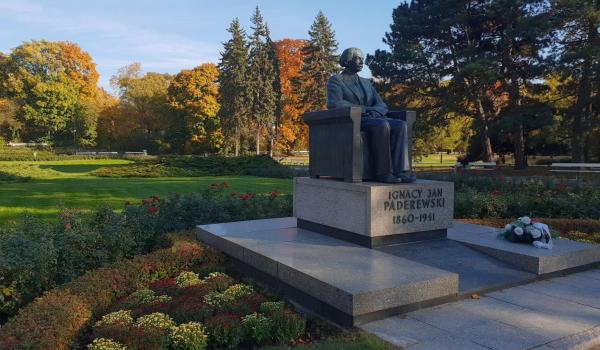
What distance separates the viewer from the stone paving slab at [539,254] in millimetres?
6023

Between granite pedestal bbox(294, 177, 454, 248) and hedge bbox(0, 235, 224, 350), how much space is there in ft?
6.15

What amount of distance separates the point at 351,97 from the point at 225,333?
486cm

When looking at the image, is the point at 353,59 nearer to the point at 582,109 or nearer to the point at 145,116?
the point at 582,109

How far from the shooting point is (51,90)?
5447 centimetres

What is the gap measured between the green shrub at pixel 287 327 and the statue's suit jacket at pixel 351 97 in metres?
4.09

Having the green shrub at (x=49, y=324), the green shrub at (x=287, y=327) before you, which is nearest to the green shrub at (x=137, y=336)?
the green shrub at (x=49, y=324)

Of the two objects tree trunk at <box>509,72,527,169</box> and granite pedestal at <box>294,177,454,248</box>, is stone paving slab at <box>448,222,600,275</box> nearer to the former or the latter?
granite pedestal at <box>294,177,454,248</box>

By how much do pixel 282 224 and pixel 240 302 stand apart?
3.47 metres

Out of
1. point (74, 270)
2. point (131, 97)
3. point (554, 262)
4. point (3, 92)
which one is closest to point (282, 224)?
point (74, 270)

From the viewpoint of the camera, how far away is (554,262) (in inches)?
239

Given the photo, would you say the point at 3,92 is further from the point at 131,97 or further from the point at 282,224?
the point at 282,224

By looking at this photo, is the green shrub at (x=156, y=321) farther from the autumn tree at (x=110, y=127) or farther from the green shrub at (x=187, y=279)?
the autumn tree at (x=110, y=127)

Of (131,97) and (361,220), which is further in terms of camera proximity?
(131,97)

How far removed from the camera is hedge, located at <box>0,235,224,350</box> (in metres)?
4.14
